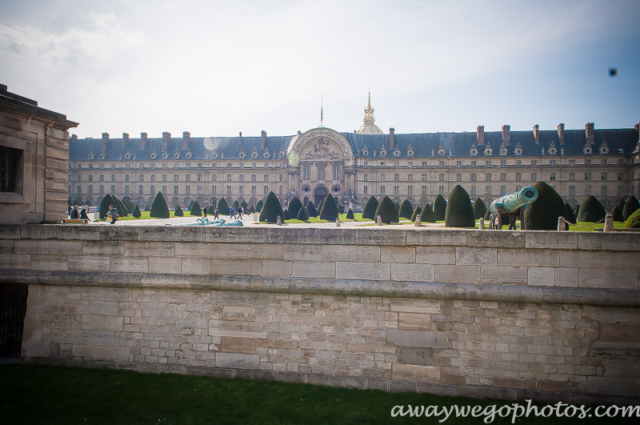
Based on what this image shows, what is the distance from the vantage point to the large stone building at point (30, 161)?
841 centimetres

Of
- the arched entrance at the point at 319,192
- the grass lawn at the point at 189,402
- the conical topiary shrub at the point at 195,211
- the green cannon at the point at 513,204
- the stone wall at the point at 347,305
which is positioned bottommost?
the grass lawn at the point at 189,402

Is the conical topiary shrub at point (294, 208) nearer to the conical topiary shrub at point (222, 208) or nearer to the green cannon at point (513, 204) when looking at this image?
the conical topiary shrub at point (222, 208)

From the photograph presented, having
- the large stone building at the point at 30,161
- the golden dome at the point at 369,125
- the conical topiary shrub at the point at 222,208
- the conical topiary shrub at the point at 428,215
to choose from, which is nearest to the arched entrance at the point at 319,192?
the conical topiary shrub at the point at 222,208

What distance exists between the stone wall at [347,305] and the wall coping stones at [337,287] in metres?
0.02

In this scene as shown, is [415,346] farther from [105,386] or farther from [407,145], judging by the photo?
[407,145]

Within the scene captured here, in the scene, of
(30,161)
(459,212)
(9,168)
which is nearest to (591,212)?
(459,212)

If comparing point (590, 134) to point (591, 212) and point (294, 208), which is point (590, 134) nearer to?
point (591, 212)

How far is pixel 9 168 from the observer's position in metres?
8.59

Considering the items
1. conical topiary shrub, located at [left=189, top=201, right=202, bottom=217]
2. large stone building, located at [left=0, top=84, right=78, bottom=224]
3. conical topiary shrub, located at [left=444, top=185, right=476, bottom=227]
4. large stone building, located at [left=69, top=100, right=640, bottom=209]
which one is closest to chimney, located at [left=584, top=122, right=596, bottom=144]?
large stone building, located at [left=69, top=100, right=640, bottom=209]

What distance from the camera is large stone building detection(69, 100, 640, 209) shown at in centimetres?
5791

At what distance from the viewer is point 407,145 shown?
6341 centimetres

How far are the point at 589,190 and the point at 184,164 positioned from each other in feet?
202

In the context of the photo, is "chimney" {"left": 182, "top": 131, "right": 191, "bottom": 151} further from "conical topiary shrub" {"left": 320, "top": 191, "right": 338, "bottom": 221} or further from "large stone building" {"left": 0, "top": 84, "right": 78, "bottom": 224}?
"large stone building" {"left": 0, "top": 84, "right": 78, "bottom": 224}

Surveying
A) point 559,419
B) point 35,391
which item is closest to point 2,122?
point 35,391
